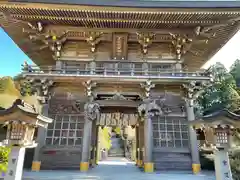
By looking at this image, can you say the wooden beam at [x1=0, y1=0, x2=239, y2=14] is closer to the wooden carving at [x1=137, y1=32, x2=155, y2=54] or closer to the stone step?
the wooden carving at [x1=137, y1=32, x2=155, y2=54]

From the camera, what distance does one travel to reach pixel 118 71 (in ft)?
27.6

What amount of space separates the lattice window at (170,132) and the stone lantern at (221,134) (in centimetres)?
349

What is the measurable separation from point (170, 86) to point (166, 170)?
4066 mm

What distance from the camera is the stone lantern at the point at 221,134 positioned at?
4.66m

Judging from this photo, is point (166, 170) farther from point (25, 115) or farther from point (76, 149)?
point (25, 115)

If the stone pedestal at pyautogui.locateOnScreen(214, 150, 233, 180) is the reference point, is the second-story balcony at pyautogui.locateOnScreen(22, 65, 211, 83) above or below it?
above

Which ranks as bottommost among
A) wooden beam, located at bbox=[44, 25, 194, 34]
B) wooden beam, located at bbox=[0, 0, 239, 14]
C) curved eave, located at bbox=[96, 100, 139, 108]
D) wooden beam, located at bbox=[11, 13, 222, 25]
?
curved eave, located at bbox=[96, 100, 139, 108]

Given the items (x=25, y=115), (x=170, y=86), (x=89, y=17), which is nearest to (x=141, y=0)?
(x=89, y=17)

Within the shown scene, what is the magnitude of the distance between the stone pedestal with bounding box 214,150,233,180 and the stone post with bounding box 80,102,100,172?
17.2ft

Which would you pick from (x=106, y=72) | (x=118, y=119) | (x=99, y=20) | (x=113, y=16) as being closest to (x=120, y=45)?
(x=113, y=16)

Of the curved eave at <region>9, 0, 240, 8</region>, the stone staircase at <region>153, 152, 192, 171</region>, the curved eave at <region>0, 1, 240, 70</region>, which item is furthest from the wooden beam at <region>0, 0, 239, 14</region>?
the stone staircase at <region>153, 152, 192, 171</region>

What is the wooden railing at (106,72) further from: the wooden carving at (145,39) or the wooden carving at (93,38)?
the wooden carving at (145,39)

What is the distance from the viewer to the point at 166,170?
794cm

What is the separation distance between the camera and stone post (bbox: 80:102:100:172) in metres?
7.75
